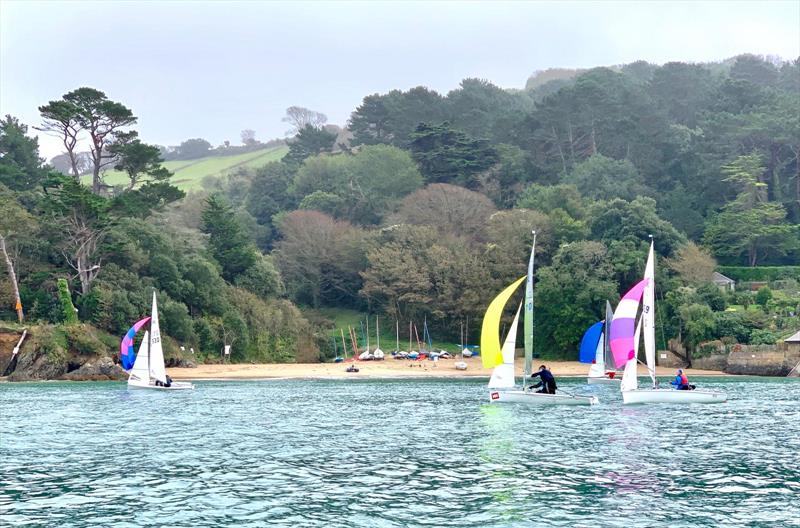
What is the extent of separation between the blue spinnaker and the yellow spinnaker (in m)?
22.7

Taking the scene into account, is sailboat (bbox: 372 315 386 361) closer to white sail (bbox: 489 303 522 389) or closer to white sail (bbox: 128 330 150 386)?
white sail (bbox: 128 330 150 386)

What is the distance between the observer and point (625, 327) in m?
46.3

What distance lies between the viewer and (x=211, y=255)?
95125mm

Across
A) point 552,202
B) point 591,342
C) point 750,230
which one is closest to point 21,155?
point 552,202

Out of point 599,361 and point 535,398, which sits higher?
point 599,361

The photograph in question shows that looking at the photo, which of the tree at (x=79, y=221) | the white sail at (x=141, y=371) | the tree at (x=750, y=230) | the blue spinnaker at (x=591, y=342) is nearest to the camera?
the white sail at (x=141, y=371)

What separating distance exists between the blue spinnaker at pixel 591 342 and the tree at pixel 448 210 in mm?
37039

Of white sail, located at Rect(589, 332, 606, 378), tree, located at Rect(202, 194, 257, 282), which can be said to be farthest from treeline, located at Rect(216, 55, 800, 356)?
white sail, located at Rect(589, 332, 606, 378)

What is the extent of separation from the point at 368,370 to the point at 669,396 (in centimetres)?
3888

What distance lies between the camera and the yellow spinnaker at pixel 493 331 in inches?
1694

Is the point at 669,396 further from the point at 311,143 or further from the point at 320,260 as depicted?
the point at 311,143

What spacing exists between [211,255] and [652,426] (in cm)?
6323

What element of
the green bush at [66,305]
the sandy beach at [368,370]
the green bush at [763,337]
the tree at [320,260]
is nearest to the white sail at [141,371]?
the sandy beach at [368,370]

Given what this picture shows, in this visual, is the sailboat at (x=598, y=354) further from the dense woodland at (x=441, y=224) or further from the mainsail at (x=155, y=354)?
the mainsail at (x=155, y=354)
